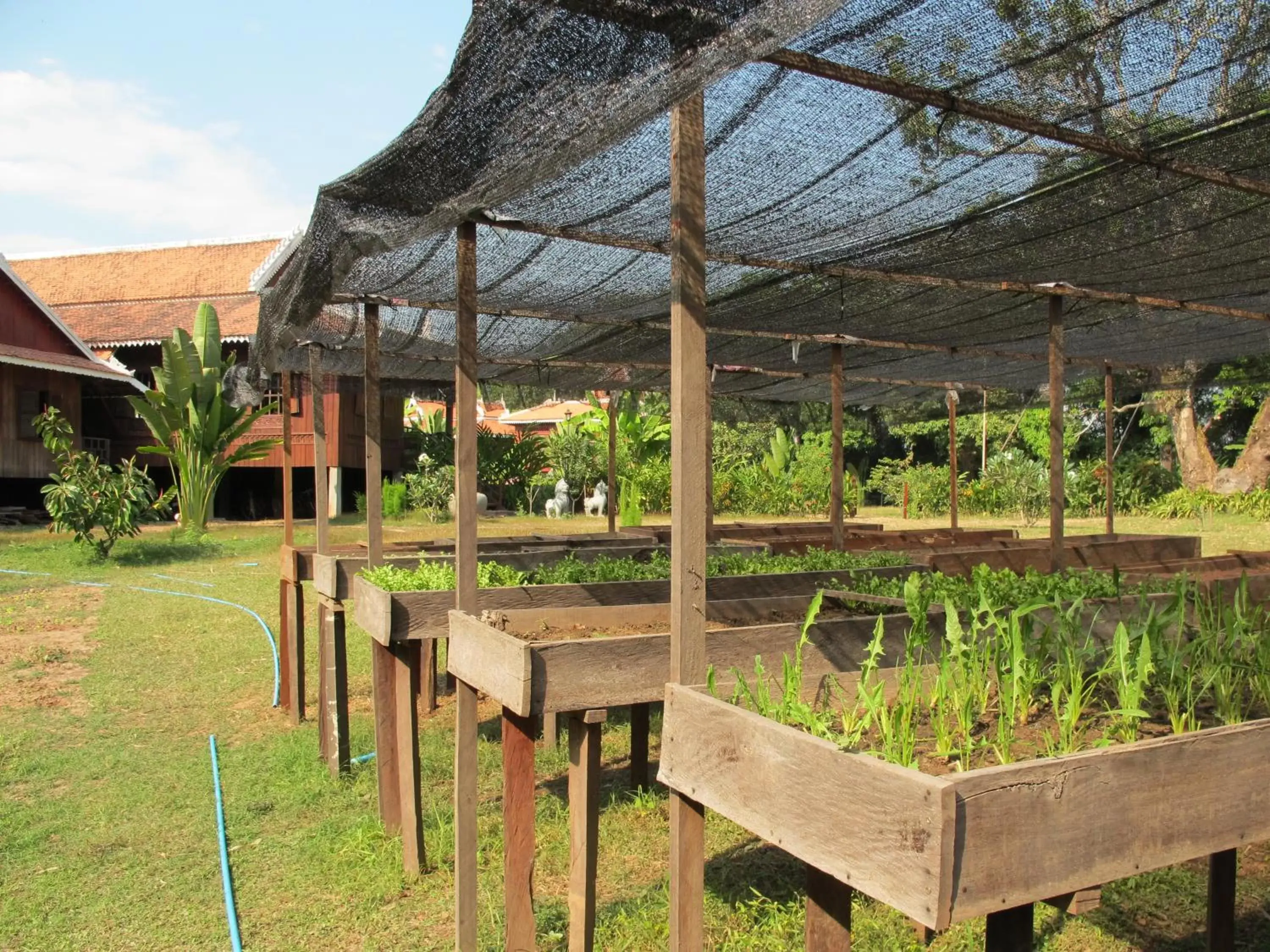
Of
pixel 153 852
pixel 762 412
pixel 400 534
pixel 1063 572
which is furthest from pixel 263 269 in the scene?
pixel 1063 572

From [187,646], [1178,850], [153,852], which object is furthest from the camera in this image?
[187,646]

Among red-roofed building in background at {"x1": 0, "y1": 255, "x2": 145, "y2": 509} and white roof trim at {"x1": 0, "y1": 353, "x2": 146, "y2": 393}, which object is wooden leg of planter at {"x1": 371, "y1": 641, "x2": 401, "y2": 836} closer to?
white roof trim at {"x1": 0, "y1": 353, "x2": 146, "y2": 393}

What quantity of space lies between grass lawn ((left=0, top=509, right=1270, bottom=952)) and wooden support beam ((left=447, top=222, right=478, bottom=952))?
1.21ft

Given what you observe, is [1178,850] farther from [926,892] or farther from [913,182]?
[913,182]

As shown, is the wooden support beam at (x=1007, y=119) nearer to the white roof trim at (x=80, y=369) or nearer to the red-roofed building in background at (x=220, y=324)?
the red-roofed building in background at (x=220, y=324)

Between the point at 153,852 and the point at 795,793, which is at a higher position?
the point at 795,793

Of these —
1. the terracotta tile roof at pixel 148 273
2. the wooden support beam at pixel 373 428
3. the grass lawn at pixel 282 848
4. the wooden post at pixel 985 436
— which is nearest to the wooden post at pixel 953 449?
the wooden post at pixel 985 436

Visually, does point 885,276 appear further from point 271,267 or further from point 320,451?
point 271,267

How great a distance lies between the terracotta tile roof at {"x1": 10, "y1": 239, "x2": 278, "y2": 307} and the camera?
78.6 ft

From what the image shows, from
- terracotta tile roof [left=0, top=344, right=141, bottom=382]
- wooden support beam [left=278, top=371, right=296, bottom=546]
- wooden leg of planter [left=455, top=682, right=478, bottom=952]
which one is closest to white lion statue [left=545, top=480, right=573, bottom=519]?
terracotta tile roof [left=0, top=344, right=141, bottom=382]

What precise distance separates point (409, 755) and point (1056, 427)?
397cm

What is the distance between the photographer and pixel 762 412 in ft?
Answer: 49.9

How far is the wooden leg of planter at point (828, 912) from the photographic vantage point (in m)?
2.42

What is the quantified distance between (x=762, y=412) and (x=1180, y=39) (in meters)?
12.3
